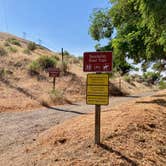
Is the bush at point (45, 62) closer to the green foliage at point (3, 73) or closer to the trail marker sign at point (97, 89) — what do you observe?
the green foliage at point (3, 73)

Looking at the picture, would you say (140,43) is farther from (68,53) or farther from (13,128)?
(68,53)

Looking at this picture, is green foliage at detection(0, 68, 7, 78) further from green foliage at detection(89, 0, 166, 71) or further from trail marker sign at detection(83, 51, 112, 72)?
trail marker sign at detection(83, 51, 112, 72)

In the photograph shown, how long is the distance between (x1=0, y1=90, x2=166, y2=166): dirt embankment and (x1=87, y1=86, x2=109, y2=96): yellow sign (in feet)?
3.64

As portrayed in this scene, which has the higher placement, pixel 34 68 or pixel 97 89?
pixel 34 68

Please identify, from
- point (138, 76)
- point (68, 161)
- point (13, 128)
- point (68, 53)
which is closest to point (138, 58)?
point (13, 128)

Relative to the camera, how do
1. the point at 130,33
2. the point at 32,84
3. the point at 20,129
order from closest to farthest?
the point at 20,129 → the point at 130,33 → the point at 32,84

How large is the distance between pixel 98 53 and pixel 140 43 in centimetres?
1107

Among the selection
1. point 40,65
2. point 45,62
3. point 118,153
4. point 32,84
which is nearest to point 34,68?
point 40,65

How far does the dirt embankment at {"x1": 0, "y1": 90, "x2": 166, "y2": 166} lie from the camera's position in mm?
7645

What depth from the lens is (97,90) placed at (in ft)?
27.4

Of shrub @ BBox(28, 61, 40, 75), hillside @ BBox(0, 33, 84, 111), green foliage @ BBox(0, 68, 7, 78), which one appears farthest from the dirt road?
shrub @ BBox(28, 61, 40, 75)

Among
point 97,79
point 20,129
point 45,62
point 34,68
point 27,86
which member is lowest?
point 20,129

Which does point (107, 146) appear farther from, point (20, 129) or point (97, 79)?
point (20, 129)

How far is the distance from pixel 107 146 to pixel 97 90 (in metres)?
1.26
